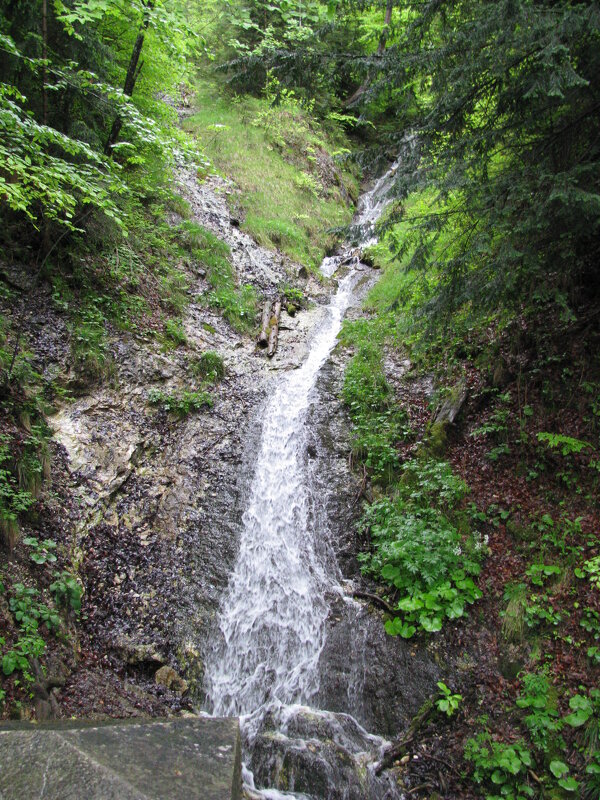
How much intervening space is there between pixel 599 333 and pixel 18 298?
8.00 m

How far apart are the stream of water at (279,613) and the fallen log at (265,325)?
2.93m

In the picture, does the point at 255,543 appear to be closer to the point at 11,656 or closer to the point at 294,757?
the point at 294,757

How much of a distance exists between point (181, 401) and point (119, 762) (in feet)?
21.0

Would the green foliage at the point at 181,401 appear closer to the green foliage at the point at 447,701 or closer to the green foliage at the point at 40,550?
the green foliage at the point at 40,550

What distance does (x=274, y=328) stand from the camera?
443 inches

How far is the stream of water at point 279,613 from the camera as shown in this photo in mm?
4684

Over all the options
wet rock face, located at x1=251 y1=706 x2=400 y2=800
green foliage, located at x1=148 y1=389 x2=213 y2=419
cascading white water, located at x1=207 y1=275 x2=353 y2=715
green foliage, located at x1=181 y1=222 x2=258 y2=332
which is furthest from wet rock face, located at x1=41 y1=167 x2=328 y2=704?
green foliage, located at x1=181 y1=222 x2=258 y2=332

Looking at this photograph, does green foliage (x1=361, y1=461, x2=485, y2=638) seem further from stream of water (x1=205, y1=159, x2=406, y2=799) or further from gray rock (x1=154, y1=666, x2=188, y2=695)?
gray rock (x1=154, y1=666, x2=188, y2=695)

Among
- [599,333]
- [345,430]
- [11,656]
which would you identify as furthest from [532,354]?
[11,656]

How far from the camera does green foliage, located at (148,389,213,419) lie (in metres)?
7.48

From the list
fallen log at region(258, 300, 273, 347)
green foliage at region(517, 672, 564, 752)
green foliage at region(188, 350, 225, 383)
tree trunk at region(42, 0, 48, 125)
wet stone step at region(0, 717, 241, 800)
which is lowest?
green foliage at region(517, 672, 564, 752)

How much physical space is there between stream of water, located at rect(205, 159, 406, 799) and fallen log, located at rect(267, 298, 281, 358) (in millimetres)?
2659

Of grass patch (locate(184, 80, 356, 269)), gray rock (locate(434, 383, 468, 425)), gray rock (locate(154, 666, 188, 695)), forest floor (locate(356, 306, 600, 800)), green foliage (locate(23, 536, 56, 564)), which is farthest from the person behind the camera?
grass patch (locate(184, 80, 356, 269))

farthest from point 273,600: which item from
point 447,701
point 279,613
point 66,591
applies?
point 66,591
